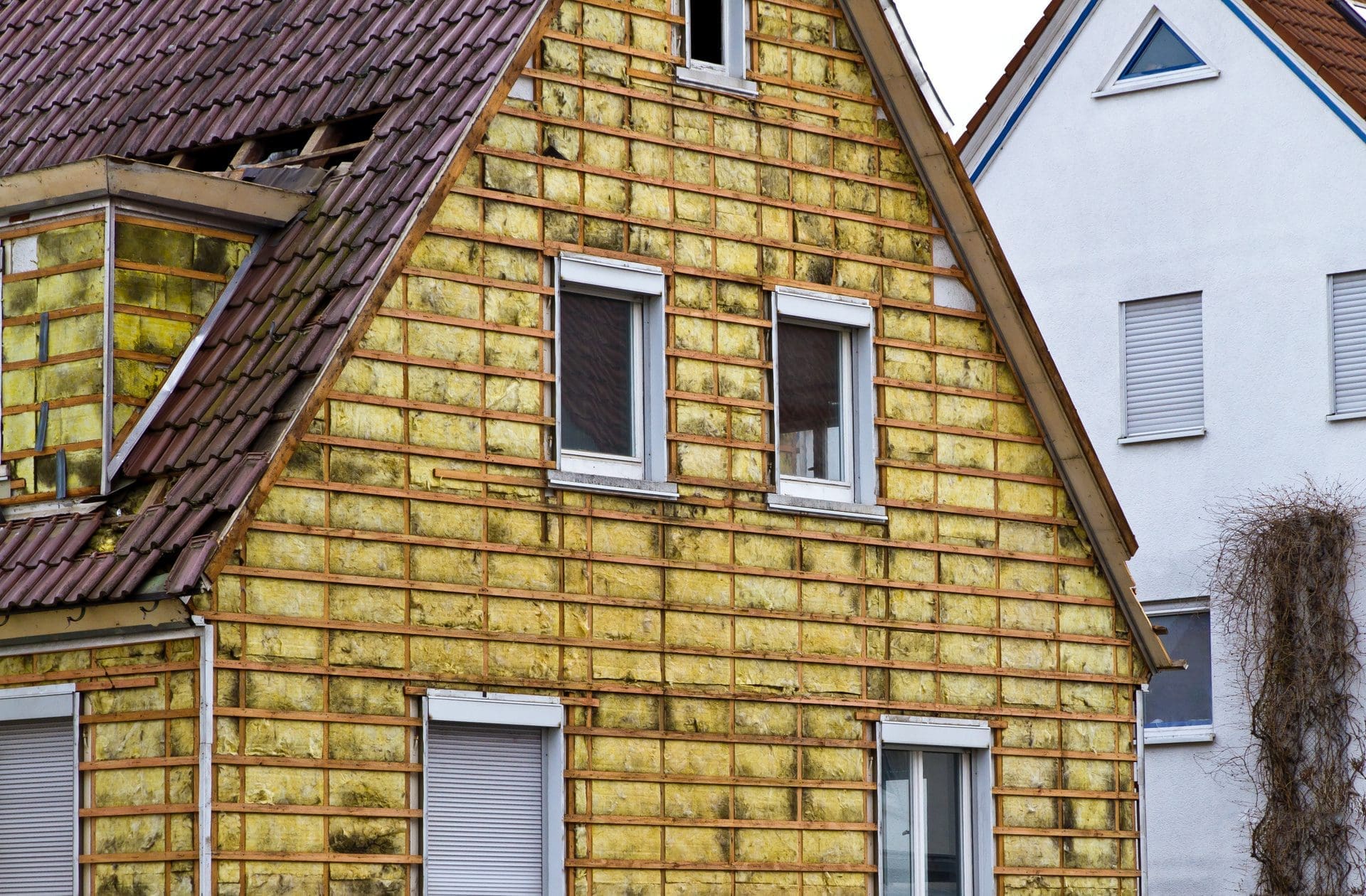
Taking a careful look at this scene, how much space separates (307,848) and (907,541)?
17.3 ft

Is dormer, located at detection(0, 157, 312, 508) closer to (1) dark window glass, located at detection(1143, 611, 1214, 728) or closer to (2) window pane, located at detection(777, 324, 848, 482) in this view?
(2) window pane, located at detection(777, 324, 848, 482)

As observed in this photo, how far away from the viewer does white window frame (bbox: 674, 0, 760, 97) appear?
17266mm

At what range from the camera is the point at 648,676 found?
16.3m

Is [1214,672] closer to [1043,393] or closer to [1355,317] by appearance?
[1355,317]

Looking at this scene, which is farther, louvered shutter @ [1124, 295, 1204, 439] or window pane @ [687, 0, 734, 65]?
louvered shutter @ [1124, 295, 1204, 439]

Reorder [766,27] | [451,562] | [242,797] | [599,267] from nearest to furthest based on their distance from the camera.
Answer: [242,797]
[451,562]
[599,267]
[766,27]

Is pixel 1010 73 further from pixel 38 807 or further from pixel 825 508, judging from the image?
pixel 38 807

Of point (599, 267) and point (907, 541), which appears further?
point (907, 541)

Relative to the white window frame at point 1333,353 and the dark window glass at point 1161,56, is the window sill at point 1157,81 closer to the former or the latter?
the dark window glass at point 1161,56

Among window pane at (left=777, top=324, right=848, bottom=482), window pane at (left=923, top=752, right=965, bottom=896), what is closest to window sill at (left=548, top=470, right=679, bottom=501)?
window pane at (left=777, top=324, right=848, bottom=482)

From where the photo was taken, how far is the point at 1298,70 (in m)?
25.7

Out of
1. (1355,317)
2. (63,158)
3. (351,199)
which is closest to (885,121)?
(351,199)

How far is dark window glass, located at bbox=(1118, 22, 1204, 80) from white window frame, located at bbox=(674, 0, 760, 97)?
10.4m

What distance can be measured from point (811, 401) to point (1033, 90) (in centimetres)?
1145
